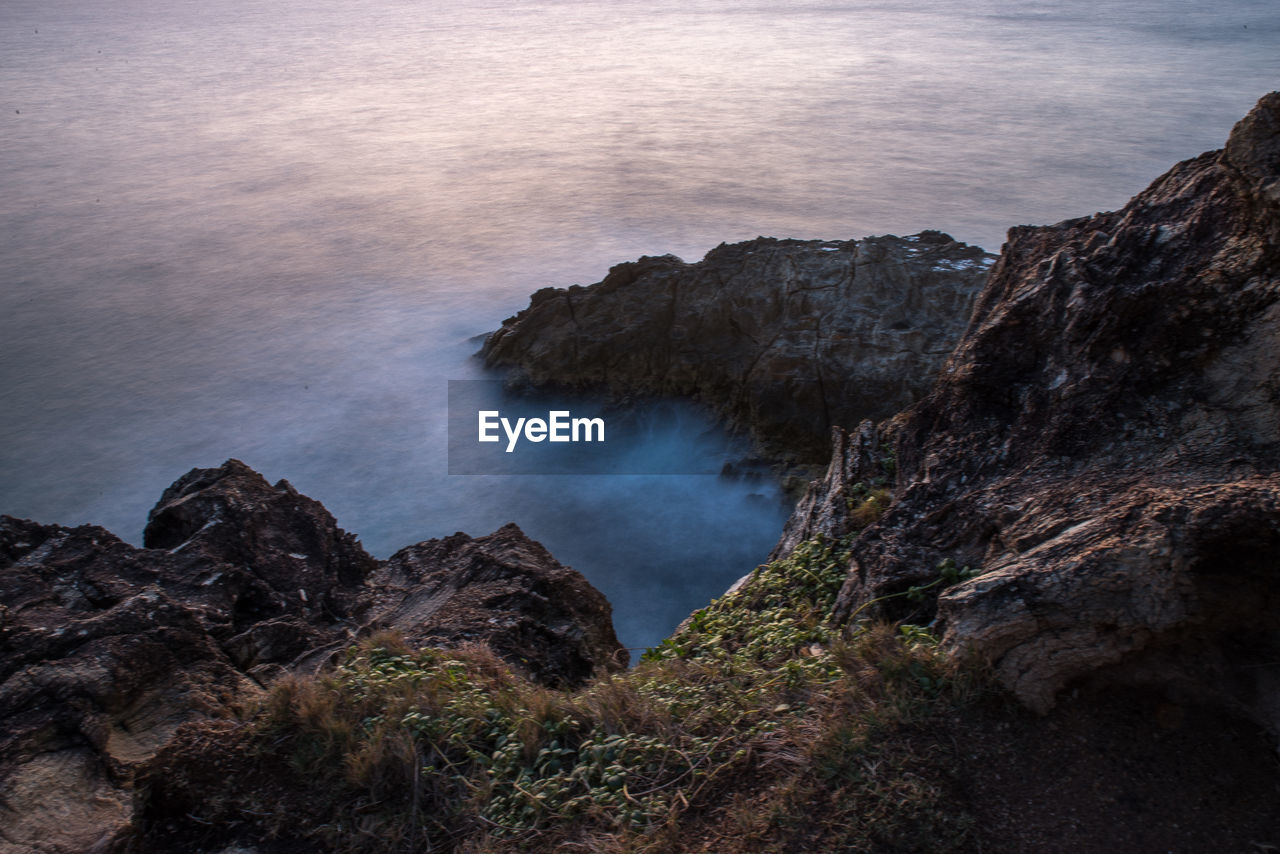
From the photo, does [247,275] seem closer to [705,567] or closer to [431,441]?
[431,441]

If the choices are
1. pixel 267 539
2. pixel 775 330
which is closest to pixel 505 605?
pixel 267 539

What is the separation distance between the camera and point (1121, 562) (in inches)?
127

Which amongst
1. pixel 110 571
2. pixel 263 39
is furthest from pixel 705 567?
pixel 263 39

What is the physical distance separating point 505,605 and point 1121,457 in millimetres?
3157

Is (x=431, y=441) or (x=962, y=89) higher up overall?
(x=962, y=89)

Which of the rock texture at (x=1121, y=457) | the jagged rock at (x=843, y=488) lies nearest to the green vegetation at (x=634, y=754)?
the rock texture at (x=1121, y=457)

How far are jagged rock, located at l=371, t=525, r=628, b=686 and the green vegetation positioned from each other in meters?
0.77

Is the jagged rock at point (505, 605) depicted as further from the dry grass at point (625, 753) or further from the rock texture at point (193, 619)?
the dry grass at point (625, 753)

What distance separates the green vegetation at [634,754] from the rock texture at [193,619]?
2.07 feet

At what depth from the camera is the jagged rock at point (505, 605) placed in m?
4.84

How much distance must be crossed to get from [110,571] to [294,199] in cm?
1487

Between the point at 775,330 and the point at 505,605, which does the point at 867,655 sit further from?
the point at 775,330

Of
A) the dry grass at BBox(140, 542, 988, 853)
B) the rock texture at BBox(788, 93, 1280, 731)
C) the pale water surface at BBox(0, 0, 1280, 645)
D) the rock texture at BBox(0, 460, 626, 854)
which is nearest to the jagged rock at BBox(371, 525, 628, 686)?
the rock texture at BBox(0, 460, 626, 854)

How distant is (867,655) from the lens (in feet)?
11.7
